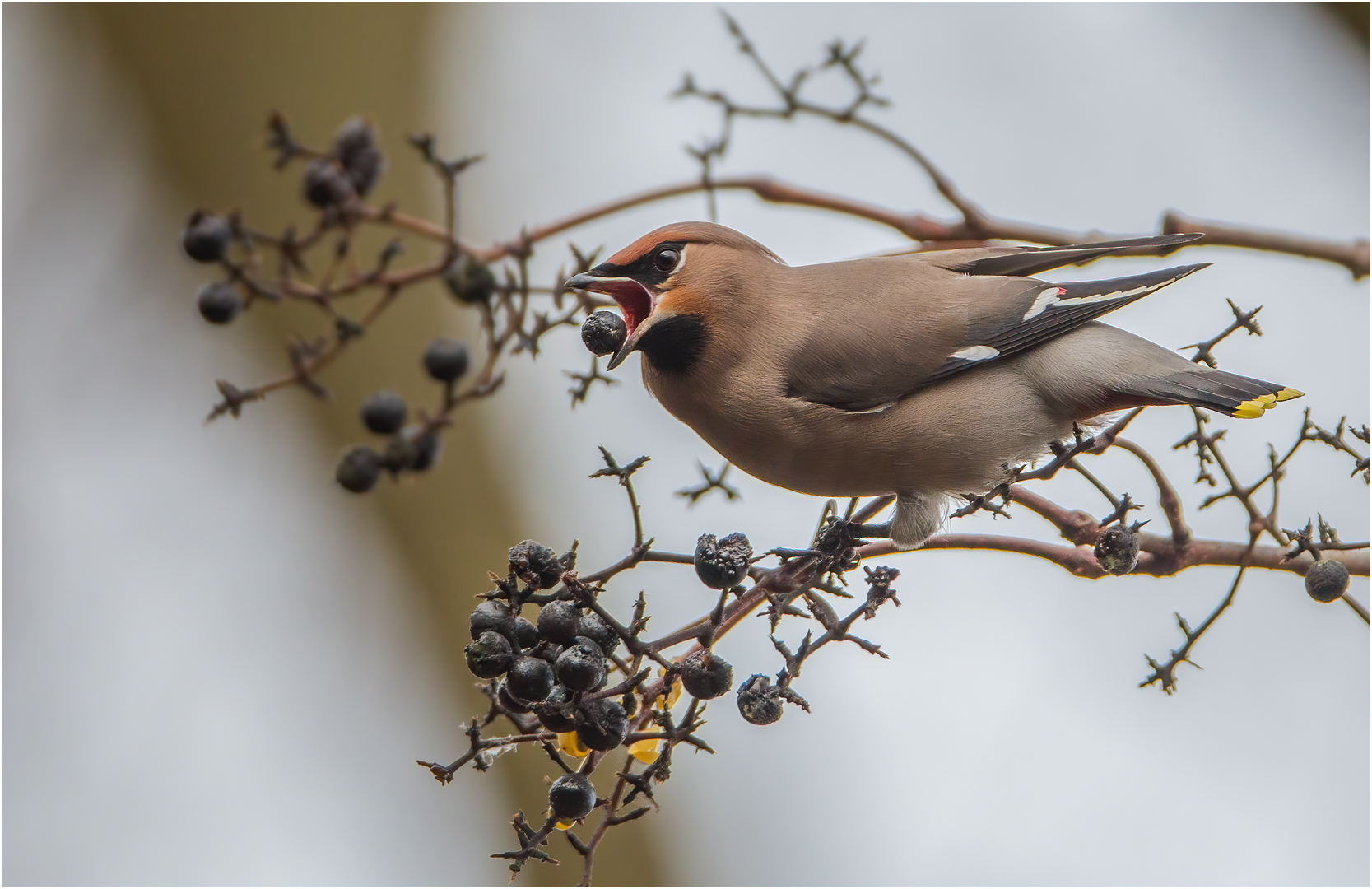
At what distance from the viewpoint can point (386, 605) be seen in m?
5.41

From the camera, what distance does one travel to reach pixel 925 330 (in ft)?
10.9

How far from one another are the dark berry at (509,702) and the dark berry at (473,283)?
799 millimetres

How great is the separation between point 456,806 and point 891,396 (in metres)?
3.41

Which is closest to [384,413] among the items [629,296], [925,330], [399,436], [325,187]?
[399,436]

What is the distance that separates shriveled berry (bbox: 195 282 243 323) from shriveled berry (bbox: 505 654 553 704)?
101cm

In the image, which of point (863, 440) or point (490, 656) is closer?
point (490, 656)

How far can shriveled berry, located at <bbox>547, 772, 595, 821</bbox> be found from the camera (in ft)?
7.20

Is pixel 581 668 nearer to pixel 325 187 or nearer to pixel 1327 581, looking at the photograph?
pixel 325 187

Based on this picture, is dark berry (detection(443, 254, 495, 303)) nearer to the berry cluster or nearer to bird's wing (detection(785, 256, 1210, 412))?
the berry cluster

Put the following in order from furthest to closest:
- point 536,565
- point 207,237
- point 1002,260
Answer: point 1002,260, point 207,237, point 536,565

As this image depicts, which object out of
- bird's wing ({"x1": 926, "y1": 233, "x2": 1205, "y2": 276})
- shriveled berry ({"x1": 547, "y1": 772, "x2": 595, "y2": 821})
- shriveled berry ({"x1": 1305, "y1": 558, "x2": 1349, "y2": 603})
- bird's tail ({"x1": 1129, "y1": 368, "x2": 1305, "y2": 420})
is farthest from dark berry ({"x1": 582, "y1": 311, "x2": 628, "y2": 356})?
shriveled berry ({"x1": 1305, "y1": 558, "x2": 1349, "y2": 603})

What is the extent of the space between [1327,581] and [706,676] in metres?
1.32

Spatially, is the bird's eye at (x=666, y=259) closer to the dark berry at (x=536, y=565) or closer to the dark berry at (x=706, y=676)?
the dark berry at (x=536, y=565)

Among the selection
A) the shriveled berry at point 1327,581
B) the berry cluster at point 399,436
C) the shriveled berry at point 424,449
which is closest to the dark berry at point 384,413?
the berry cluster at point 399,436
